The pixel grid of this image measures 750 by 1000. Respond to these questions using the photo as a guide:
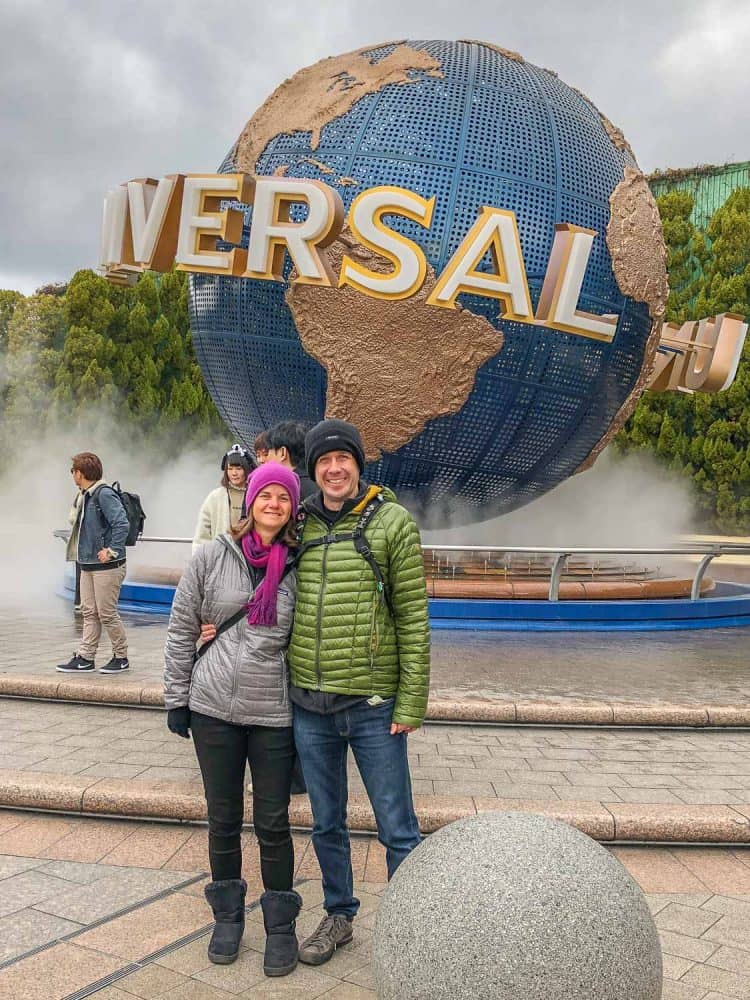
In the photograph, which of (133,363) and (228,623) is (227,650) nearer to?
(228,623)

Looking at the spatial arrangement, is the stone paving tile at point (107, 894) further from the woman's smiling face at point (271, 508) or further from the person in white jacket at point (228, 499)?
the person in white jacket at point (228, 499)

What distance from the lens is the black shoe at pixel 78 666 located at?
272 inches

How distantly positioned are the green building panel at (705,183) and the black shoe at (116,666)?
28059 mm

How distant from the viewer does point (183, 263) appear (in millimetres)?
9180

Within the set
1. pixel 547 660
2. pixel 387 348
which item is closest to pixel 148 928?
pixel 547 660

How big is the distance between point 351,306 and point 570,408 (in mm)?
2633

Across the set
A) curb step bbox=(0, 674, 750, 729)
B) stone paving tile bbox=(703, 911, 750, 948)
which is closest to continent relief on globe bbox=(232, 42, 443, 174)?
curb step bbox=(0, 674, 750, 729)

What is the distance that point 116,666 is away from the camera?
6957 mm

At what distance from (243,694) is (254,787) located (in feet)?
1.15

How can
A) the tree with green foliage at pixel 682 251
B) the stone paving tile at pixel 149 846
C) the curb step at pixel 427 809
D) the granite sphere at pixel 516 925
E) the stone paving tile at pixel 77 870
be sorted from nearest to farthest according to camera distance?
the granite sphere at pixel 516 925 < the stone paving tile at pixel 77 870 < the stone paving tile at pixel 149 846 < the curb step at pixel 427 809 < the tree with green foliage at pixel 682 251

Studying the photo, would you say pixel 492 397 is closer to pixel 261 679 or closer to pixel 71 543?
pixel 71 543

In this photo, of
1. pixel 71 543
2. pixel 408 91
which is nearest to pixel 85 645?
pixel 71 543

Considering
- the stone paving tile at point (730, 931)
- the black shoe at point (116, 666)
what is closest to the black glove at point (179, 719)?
the stone paving tile at point (730, 931)

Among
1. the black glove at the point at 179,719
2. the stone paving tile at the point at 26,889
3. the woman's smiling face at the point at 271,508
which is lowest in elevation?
the stone paving tile at the point at 26,889
